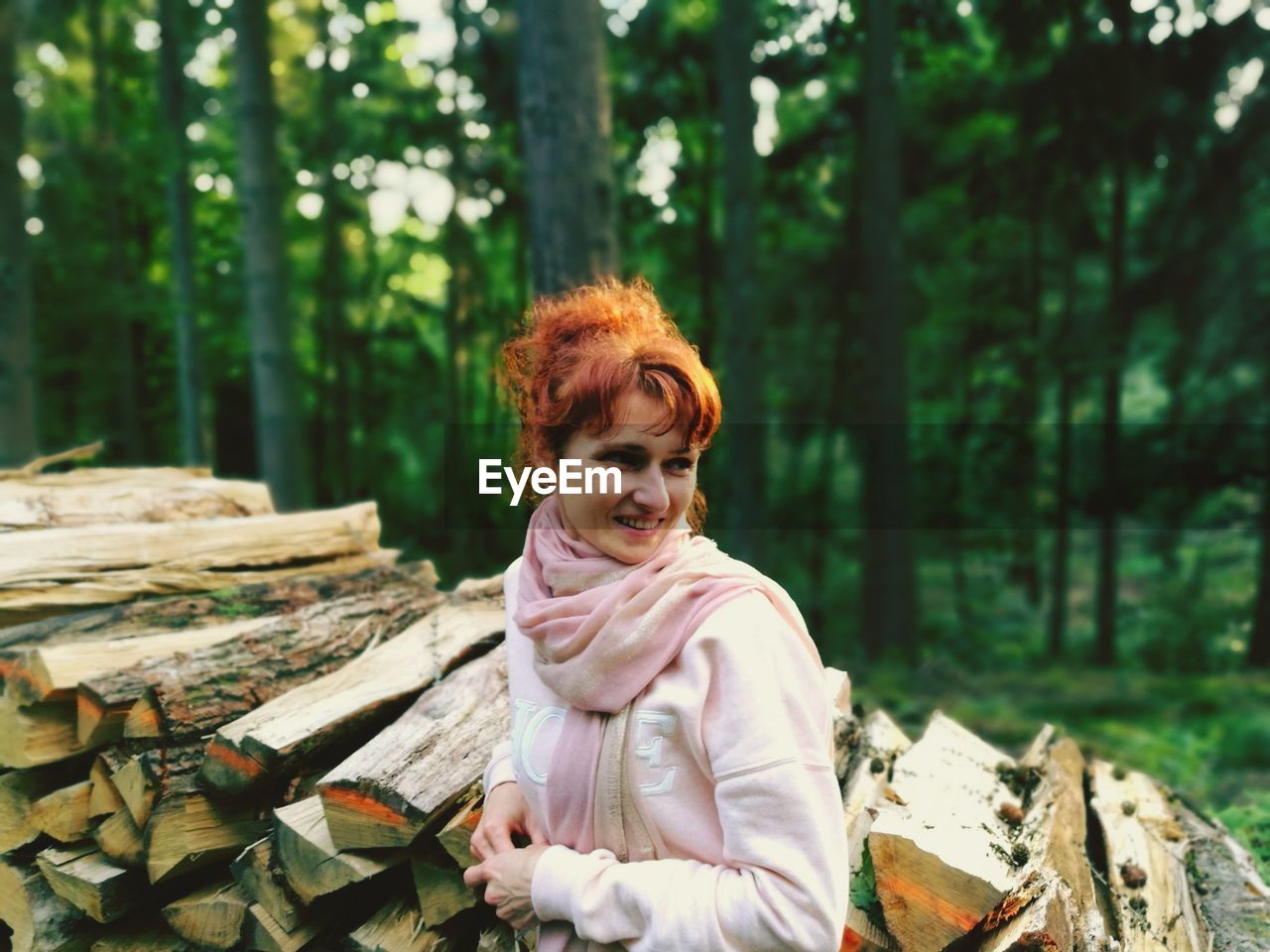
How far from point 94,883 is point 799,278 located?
40.7 feet

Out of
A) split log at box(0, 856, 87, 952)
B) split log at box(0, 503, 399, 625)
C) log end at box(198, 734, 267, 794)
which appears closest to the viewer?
log end at box(198, 734, 267, 794)

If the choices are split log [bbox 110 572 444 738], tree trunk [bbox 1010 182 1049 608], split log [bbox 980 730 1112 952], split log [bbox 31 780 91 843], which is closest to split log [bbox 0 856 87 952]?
split log [bbox 31 780 91 843]

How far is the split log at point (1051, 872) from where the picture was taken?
6.31ft

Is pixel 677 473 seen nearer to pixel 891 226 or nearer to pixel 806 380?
pixel 891 226

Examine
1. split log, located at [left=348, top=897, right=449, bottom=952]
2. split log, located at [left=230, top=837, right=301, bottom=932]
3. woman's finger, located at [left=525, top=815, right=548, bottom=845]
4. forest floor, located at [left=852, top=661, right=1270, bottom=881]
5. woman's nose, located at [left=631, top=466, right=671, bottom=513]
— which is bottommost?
forest floor, located at [left=852, top=661, right=1270, bottom=881]

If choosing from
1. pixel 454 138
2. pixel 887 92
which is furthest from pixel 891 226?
pixel 454 138

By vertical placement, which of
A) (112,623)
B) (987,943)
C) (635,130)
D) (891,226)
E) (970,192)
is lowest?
(987,943)

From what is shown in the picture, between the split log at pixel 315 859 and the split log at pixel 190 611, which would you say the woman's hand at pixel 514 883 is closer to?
the split log at pixel 315 859

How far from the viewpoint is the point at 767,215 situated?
13.9 metres

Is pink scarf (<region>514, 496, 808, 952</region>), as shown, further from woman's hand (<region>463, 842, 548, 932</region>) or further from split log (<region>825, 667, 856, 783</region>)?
split log (<region>825, 667, 856, 783</region>)

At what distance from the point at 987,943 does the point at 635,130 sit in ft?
44.3

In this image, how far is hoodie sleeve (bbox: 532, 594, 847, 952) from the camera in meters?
1.36

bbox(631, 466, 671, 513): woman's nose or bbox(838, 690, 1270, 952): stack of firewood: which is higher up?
bbox(631, 466, 671, 513): woman's nose

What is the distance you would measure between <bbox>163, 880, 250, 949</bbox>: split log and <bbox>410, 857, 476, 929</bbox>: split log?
21.5 inches
